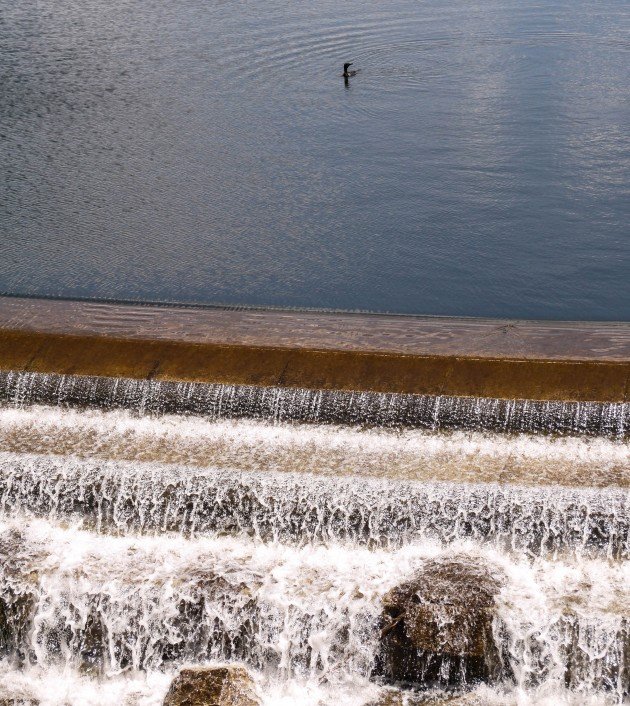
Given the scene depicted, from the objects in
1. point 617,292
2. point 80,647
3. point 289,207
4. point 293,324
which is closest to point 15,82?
point 289,207

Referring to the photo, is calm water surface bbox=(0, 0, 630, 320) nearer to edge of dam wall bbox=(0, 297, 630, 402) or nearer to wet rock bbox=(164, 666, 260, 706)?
edge of dam wall bbox=(0, 297, 630, 402)

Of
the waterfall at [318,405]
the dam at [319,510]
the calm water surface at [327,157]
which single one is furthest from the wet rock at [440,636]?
the calm water surface at [327,157]

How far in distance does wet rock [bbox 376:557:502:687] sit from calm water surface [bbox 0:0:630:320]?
3390 millimetres

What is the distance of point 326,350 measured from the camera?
279 inches

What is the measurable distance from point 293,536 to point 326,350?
1.48 meters

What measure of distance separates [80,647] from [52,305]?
10.6ft

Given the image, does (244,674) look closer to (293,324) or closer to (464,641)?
(464,641)

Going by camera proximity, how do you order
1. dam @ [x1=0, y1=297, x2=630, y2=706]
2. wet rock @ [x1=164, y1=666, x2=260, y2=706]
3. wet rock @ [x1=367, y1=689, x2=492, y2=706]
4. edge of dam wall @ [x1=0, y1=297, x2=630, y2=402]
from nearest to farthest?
wet rock @ [x1=164, y1=666, x2=260, y2=706] → wet rock @ [x1=367, y1=689, x2=492, y2=706] → dam @ [x1=0, y1=297, x2=630, y2=706] → edge of dam wall @ [x1=0, y1=297, x2=630, y2=402]

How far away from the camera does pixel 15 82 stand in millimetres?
14039

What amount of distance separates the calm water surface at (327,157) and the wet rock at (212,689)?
12.7ft

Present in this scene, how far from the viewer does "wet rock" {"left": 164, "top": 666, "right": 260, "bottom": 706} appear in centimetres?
529

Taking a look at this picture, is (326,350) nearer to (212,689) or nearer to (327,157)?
(212,689)

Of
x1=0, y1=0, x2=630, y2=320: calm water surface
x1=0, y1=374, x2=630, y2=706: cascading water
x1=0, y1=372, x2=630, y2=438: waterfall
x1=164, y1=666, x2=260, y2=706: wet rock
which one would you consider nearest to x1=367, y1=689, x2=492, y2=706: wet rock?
x1=0, y1=374, x2=630, y2=706: cascading water

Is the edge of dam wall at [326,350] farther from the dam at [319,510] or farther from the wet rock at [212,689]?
the wet rock at [212,689]
